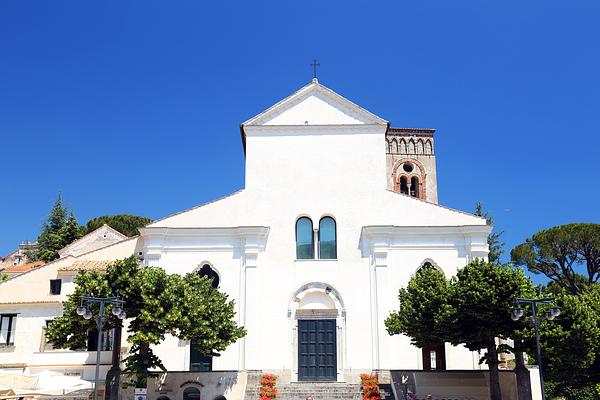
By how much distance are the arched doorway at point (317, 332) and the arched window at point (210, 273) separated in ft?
13.5

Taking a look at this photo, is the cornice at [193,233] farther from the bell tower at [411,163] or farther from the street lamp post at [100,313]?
the bell tower at [411,163]

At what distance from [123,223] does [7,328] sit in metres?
36.0

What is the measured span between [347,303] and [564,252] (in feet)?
82.6

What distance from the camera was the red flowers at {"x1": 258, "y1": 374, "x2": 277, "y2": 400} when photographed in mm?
26328

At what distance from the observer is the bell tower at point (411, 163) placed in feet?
178

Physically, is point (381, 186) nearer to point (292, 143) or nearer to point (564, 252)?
point (292, 143)

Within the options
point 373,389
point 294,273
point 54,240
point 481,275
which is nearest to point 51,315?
point 294,273

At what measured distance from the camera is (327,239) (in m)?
31.6

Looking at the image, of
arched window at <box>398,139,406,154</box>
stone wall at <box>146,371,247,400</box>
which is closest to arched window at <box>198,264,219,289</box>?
stone wall at <box>146,371,247,400</box>

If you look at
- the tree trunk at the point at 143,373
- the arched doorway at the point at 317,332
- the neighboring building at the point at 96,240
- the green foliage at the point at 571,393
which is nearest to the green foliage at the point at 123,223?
the neighboring building at the point at 96,240

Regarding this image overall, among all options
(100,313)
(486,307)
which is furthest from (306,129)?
(100,313)

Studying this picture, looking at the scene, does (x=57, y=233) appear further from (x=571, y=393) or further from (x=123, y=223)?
(x=571, y=393)

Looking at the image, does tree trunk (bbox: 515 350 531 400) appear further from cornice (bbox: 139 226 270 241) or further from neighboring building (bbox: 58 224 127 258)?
neighboring building (bbox: 58 224 127 258)

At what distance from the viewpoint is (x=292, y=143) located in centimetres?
3303
